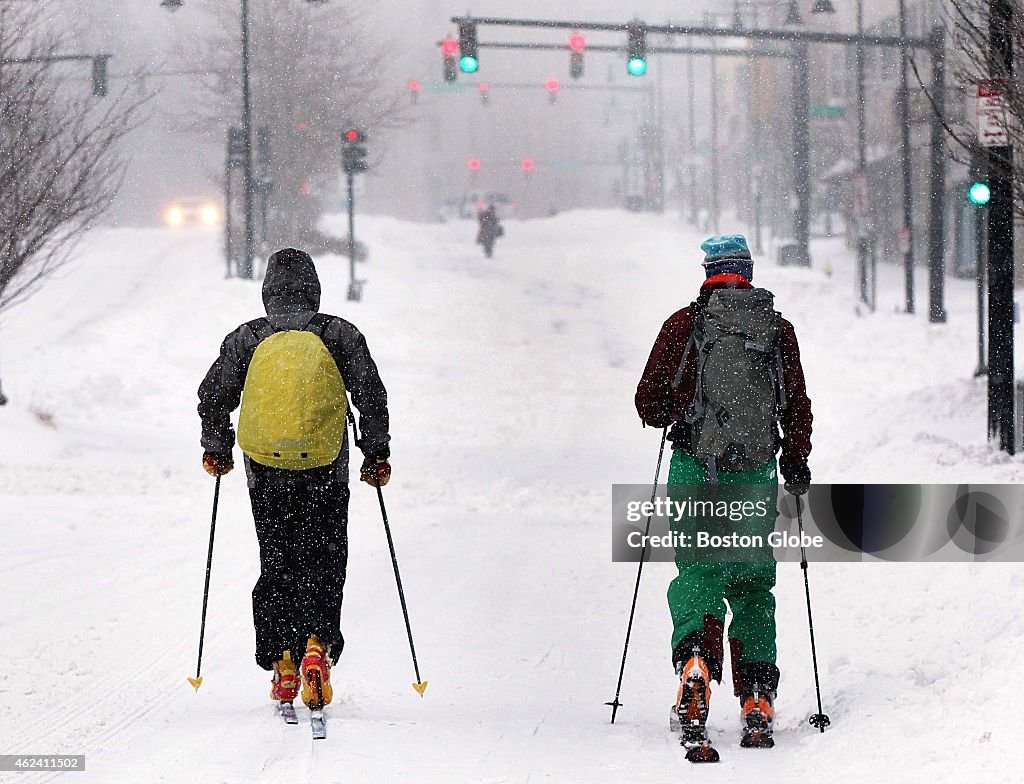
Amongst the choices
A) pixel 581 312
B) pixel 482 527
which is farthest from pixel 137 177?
pixel 482 527

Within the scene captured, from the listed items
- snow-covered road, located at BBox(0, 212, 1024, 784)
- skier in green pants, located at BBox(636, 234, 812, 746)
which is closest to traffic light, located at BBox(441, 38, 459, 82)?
snow-covered road, located at BBox(0, 212, 1024, 784)

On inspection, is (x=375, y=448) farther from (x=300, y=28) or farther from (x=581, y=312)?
(x=300, y=28)

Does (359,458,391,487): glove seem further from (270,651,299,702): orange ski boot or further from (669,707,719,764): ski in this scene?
(669,707,719,764): ski

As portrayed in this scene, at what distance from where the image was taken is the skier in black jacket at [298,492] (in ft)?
18.2

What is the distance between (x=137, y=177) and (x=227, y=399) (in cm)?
7056

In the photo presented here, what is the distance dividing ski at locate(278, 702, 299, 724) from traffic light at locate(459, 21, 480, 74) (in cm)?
1814

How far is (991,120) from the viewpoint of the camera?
11.2 metres

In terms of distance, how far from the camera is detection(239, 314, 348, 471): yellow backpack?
536 cm

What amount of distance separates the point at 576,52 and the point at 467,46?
3121 mm

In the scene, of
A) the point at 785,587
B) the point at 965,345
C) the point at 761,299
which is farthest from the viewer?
the point at 965,345

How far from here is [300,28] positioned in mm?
39469

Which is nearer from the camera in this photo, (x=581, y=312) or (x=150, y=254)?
(x=581, y=312)

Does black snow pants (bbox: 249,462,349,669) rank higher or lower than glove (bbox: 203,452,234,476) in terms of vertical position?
lower

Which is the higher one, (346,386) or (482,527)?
(346,386)
